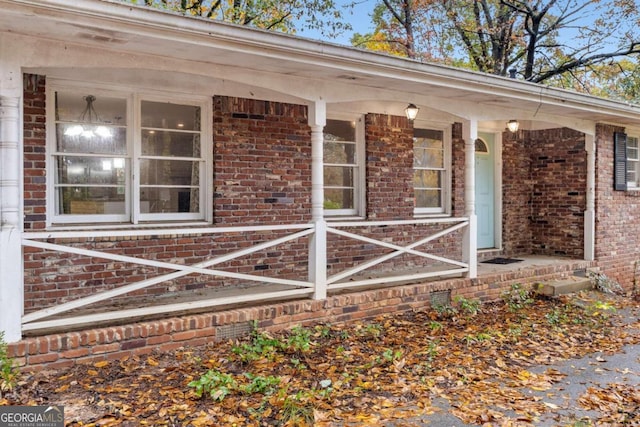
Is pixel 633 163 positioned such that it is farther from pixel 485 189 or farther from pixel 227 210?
pixel 227 210

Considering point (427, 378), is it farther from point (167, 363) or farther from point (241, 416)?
point (167, 363)

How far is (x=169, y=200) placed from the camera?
240 inches

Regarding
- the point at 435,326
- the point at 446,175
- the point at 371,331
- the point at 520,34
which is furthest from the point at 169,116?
the point at 520,34

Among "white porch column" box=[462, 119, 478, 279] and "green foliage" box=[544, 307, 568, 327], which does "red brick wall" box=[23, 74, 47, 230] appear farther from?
"green foliage" box=[544, 307, 568, 327]

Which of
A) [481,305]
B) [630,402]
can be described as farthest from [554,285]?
[630,402]

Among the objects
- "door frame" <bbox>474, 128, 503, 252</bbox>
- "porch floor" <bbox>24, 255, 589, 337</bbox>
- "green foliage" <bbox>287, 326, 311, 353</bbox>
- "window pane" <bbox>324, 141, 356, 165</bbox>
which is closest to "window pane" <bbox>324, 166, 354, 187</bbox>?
"window pane" <bbox>324, 141, 356, 165</bbox>

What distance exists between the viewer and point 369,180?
24.4 feet

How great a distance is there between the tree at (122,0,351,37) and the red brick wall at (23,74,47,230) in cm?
861

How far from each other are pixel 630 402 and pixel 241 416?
10.1ft

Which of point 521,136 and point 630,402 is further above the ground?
point 521,136

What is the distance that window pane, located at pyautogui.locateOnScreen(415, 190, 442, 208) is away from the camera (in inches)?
326

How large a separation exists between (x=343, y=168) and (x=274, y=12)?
9.02 metres

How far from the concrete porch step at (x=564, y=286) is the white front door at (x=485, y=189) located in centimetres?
161

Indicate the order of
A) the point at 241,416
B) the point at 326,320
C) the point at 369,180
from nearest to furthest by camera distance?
1. the point at 241,416
2. the point at 326,320
3. the point at 369,180
